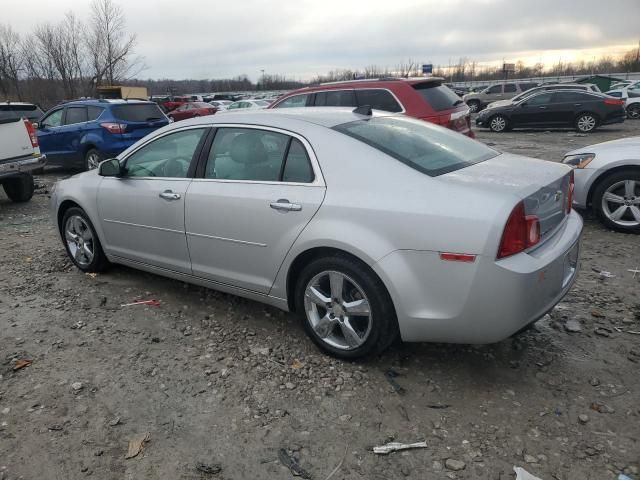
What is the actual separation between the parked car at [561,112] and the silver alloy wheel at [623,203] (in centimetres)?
1298

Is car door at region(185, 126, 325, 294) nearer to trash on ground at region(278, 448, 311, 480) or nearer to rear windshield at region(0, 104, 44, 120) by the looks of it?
trash on ground at region(278, 448, 311, 480)

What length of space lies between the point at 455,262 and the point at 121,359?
7.56 feet

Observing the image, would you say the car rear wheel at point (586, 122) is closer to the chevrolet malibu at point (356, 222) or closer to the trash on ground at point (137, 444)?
the chevrolet malibu at point (356, 222)

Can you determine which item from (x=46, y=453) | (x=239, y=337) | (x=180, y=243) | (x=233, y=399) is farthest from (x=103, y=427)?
(x=180, y=243)

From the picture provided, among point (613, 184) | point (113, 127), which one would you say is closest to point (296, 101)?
point (113, 127)

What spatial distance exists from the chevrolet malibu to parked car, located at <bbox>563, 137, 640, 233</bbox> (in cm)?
259

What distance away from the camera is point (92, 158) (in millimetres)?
10422

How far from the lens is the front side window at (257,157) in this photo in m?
3.27

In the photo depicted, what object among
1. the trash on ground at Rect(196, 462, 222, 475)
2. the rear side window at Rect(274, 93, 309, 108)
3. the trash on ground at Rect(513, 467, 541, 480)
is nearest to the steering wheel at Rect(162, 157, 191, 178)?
the trash on ground at Rect(196, 462, 222, 475)

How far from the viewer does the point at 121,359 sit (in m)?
3.38

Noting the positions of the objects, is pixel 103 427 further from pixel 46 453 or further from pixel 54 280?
pixel 54 280

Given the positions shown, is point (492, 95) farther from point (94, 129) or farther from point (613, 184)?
point (613, 184)

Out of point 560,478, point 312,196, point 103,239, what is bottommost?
A: point 560,478

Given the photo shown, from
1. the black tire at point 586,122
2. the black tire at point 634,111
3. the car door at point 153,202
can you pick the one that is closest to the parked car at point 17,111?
the car door at point 153,202
